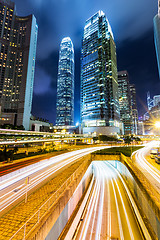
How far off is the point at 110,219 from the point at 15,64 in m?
131

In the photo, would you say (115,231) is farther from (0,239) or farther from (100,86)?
(100,86)

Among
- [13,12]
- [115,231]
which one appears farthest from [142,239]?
[13,12]

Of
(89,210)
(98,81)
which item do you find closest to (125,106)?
(98,81)

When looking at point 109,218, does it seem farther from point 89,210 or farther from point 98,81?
point 98,81

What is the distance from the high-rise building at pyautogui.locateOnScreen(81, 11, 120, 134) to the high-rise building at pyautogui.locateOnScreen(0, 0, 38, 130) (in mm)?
56858

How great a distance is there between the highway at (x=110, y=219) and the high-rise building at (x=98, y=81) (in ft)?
280

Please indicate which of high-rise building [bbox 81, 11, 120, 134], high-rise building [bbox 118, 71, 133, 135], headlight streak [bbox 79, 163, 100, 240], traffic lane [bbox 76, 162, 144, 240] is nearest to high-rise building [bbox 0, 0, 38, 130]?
high-rise building [bbox 81, 11, 120, 134]

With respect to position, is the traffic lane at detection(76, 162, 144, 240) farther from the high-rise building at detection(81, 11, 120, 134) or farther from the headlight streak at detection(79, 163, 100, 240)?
the high-rise building at detection(81, 11, 120, 134)

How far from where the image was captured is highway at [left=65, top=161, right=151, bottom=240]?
974 cm

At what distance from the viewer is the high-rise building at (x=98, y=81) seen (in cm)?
10450

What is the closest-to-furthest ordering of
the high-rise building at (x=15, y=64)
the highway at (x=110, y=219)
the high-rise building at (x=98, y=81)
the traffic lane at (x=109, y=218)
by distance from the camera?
the highway at (x=110, y=219)
the traffic lane at (x=109, y=218)
the high-rise building at (x=15, y=64)
the high-rise building at (x=98, y=81)

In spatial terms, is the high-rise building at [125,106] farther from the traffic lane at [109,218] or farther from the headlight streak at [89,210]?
the headlight streak at [89,210]

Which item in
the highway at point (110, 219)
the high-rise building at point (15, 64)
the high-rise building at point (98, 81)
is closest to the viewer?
the highway at point (110, 219)

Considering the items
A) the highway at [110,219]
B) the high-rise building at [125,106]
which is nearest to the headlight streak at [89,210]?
the highway at [110,219]
